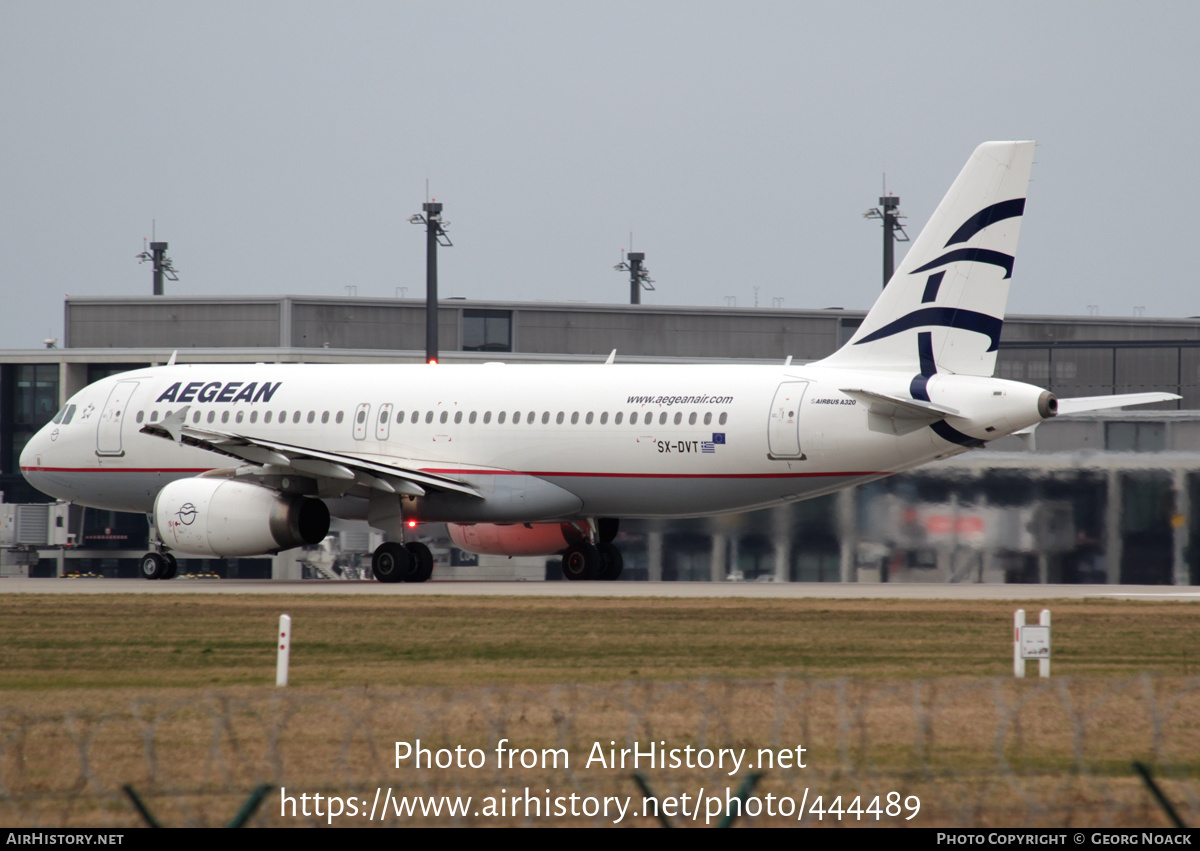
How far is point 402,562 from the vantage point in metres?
33.4

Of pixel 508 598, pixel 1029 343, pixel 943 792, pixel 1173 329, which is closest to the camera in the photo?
pixel 943 792

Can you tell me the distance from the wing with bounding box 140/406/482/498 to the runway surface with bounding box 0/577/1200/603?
7.14 ft

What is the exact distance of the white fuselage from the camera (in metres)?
30.0

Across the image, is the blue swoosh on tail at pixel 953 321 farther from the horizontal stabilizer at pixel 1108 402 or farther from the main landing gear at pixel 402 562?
the main landing gear at pixel 402 562

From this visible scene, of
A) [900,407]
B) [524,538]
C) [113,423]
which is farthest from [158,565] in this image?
[900,407]

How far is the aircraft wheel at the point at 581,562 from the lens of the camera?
3531 centimetres

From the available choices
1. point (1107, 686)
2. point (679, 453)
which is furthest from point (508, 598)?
point (1107, 686)

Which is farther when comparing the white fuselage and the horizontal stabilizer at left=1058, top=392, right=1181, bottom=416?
the white fuselage

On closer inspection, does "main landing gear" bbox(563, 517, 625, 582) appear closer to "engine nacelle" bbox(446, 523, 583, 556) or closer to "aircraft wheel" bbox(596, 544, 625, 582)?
"aircraft wheel" bbox(596, 544, 625, 582)

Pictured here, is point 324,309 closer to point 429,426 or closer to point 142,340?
point 142,340

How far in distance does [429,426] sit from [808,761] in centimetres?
2366

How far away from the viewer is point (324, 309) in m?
62.7

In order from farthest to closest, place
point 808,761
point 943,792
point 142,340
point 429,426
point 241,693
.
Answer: point 142,340
point 429,426
point 241,693
point 808,761
point 943,792

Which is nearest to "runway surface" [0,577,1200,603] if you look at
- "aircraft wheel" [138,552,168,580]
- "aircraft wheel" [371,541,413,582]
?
"aircraft wheel" [371,541,413,582]
